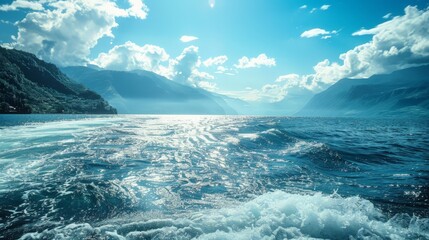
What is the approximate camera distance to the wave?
9.38 metres

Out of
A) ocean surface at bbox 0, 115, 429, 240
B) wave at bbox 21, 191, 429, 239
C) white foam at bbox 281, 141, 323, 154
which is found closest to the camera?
wave at bbox 21, 191, 429, 239

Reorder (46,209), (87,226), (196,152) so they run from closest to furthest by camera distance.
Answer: (87,226) < (46,209) < (196,152)

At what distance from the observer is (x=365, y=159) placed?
2503 centimetres

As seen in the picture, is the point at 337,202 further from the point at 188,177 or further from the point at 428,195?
the point at 188,177

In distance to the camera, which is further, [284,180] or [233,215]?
[284,180]

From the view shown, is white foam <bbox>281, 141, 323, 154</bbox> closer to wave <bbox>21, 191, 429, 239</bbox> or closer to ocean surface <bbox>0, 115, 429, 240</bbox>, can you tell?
ocean surface <bbox>0, 115, 429, 240</bbox>

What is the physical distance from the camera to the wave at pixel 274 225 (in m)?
9.38

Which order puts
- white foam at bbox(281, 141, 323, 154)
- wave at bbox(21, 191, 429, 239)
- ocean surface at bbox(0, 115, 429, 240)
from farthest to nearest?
white foam at bbox(281, 141, 323, 154) < ocean surface at bbox(0, 115, 429, 240) < wave at bbox(21, 191, 429, 239)

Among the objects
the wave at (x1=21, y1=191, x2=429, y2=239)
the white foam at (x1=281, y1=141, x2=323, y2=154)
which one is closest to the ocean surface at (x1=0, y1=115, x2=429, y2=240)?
the wave at (x1=21, y1=191, x2=429, y2=239)

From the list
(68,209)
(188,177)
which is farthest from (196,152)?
(68,209)

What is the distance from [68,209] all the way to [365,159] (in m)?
28.0

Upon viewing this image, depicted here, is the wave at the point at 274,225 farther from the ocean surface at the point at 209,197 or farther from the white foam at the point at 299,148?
the white foam at the point at 299,148

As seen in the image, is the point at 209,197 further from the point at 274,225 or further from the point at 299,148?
the point at 299,148

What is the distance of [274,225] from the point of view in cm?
1023
